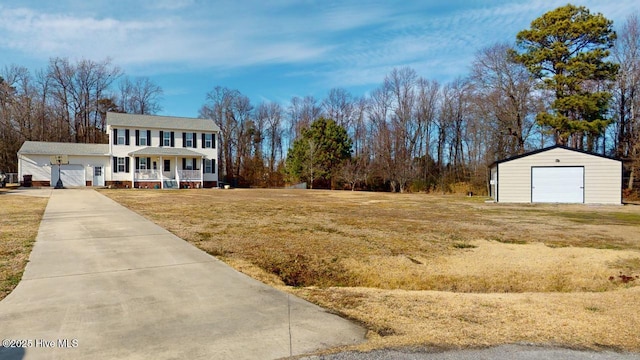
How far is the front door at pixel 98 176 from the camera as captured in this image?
32.8 meters

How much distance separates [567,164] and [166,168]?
3071cm

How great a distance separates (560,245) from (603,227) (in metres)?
4.12

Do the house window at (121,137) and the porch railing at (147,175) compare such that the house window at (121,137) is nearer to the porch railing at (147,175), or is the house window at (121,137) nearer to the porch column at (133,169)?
the porch column at (133,169)

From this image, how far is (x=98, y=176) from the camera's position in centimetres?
3291

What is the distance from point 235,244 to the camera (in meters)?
7.52

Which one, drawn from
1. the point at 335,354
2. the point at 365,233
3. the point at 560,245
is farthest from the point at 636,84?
the point at 335,354

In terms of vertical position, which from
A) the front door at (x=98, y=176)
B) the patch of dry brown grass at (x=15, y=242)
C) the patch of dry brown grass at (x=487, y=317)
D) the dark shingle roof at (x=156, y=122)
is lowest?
the patch of dry brown grass at (x=487, y=317)

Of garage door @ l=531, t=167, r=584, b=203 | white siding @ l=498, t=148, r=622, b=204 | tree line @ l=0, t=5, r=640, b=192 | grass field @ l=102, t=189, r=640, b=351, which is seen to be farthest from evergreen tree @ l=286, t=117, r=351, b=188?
grass field @ l=102, t=189, r=640, b=351

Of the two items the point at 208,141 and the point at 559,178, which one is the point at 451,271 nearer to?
the point at 559,178

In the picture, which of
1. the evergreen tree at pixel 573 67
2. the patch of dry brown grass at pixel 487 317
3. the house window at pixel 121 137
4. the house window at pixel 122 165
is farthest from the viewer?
the house window at pixel 121 137

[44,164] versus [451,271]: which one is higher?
[44,164]

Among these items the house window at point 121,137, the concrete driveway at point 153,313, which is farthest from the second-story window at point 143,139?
the concrete driveway at point 153,313

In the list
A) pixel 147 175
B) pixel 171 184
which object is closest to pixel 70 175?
pixel 147 175

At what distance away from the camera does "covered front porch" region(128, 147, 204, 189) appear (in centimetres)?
3262
